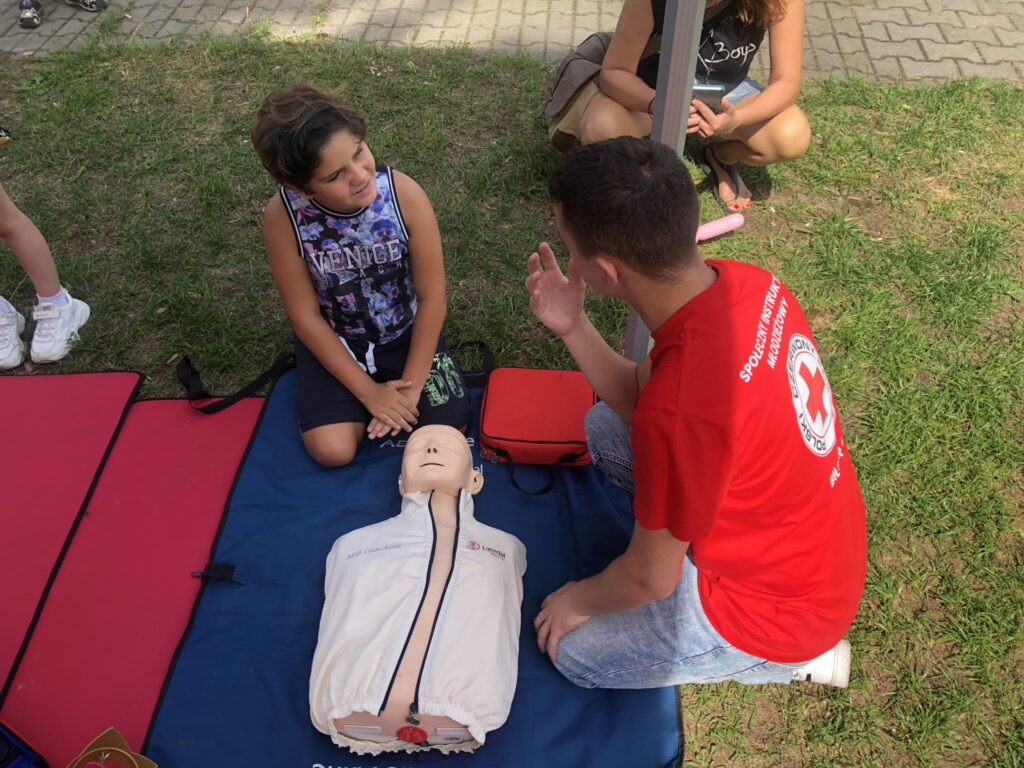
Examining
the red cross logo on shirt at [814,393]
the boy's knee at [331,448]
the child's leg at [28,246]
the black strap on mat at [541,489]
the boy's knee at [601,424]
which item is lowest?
the black strap on mat at [541,489]

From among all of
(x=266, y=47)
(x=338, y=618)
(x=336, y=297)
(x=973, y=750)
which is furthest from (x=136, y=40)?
(x=973, y=750)

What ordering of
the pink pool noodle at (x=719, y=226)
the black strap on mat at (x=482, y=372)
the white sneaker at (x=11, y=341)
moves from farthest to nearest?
the pink pool noodle at (x=719, y=226) → the white sneaker at (x=11, y=341) → the black strap on mat at (x=482, y=372)

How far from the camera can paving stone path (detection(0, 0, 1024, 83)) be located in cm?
516

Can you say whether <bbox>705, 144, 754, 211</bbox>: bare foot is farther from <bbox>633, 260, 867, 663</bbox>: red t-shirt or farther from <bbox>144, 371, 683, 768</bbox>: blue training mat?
<bbox>633, 260, 867, 663</bbox>: red t-shirt

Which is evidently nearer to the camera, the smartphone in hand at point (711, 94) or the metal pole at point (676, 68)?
the metal pole at point (676, 68)

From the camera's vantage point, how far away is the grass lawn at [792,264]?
7.97ft

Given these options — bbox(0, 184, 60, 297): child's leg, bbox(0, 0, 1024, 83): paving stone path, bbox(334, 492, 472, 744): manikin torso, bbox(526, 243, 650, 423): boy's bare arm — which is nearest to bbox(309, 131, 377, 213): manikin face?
bbox(526, 243, 650, 423): boy's bare arm

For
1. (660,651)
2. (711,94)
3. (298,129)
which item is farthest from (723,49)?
(660,651)

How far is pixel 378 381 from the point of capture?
10.1 ft

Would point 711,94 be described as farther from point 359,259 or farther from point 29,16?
point 29,16

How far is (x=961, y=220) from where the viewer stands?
13.2ft

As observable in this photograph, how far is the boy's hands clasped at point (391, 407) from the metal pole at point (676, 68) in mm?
1354

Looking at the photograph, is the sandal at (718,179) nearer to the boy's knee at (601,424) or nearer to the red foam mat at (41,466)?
the boy's knee at (601,424)

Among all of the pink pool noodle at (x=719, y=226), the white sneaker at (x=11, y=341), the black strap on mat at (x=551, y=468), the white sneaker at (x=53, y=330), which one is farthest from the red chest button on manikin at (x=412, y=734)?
the pink pool noodle at (x=719, y=226)
